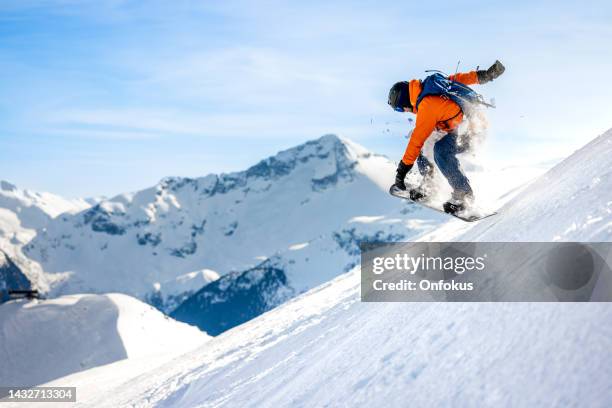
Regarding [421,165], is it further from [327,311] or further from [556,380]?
[556,380]

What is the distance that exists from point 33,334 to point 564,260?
57.7 meters

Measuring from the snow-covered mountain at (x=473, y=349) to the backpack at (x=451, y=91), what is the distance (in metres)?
1.58

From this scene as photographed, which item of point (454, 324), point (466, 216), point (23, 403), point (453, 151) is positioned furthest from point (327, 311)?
point (23, 403)

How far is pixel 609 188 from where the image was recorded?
15.3 ft

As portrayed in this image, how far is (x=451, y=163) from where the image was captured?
26.8 ft

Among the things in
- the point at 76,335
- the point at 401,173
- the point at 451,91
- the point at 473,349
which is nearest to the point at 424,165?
the point at 401,173

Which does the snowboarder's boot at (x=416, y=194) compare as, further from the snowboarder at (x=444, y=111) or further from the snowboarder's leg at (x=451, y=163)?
the snowboarder's leg at (x=451, y=163)

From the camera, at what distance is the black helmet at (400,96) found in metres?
8.57

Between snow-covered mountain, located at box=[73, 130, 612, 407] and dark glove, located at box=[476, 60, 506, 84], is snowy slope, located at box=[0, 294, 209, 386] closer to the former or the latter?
snow-covered mountain, located at box=[73, 130, 612, 407]

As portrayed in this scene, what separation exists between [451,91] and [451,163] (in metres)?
1.09

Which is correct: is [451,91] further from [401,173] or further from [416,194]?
[416,194]

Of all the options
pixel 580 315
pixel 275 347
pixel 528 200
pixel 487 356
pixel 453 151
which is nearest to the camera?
pixel 580 315

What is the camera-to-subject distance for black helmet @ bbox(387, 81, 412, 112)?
8.57 m

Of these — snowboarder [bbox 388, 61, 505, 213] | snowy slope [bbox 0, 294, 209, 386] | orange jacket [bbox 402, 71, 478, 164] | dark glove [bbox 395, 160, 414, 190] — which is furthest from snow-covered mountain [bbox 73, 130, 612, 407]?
snowy slope [bbox 0, 294, 209, 386]
